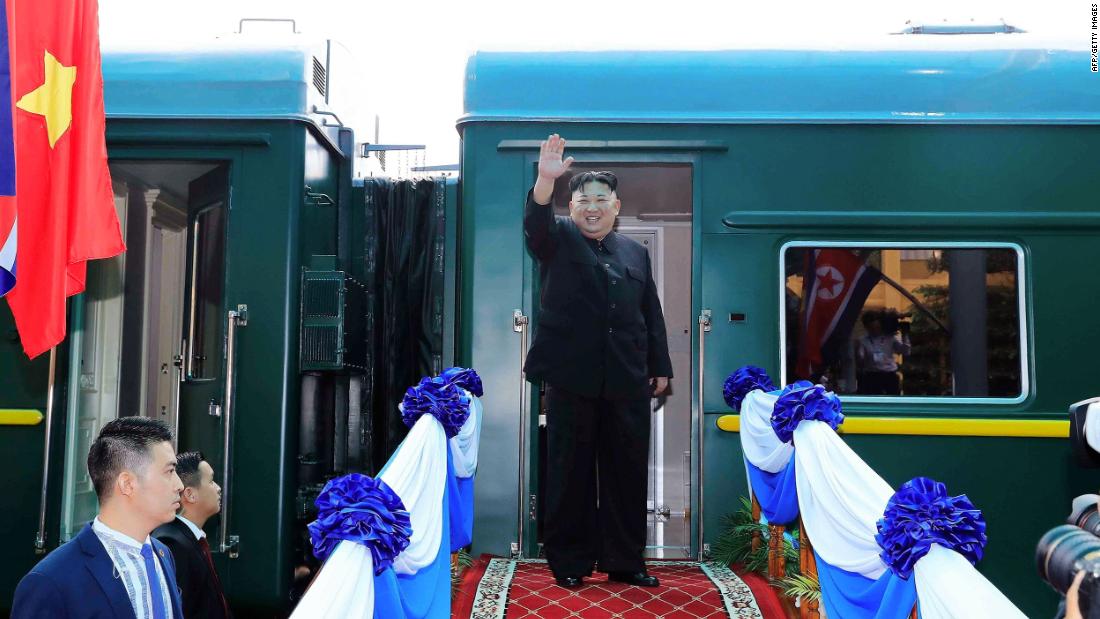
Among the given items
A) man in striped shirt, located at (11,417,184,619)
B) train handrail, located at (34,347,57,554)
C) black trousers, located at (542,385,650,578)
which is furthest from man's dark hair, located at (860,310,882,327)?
train handrail, located at (34,347,57,554)

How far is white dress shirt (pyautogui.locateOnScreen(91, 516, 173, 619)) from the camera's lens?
8.23 feet

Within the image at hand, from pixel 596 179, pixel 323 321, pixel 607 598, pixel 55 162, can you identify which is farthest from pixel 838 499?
pixel 323 321

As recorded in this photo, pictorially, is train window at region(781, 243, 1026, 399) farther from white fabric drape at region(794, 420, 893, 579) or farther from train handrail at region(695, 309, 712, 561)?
white fabric drape at region(794, 420, 893, 579)

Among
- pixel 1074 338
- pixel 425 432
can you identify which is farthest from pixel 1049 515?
pixel 425 432

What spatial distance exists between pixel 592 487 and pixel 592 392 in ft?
1.41

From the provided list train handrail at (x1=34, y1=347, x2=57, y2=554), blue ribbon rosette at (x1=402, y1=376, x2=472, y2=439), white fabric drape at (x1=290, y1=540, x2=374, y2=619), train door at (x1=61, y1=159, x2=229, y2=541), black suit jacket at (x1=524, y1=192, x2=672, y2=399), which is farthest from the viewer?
train door at (x1=61, y1=159, x2=229, y2=541)

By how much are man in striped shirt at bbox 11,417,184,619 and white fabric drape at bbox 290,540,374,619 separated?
Answer: 499mm

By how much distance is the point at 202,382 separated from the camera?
17.3 feet

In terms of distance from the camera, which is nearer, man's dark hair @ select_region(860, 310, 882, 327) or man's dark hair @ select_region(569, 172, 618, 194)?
man's dark hair @ select_region(569, 172, 618, 194)

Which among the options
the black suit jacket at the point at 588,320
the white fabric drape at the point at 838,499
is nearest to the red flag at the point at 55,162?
the black suit jacket at the point at 588,320

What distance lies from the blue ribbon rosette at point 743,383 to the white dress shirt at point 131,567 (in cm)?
291

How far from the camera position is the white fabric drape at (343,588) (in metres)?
2.14

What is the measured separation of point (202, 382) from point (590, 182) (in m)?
2.27

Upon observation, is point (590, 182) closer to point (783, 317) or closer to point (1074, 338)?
point (783, 317)
